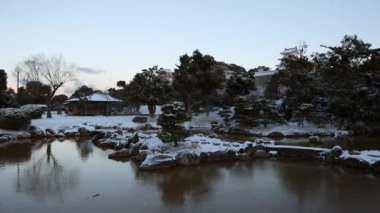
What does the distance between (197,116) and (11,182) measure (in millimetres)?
23351

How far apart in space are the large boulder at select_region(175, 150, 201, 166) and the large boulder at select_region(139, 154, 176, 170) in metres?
0.36

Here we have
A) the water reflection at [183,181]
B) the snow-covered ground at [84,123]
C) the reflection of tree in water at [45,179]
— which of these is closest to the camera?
the water reflection at [183,181]

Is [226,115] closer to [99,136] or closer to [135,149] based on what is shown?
[99,136]

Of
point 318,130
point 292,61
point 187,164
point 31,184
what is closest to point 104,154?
point 187,164

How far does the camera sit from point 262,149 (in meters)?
14.9

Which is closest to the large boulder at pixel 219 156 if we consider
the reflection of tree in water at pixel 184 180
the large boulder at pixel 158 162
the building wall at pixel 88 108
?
the reflection of tree in water at pixel 184 180

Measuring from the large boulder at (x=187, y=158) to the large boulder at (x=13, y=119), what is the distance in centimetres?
1512

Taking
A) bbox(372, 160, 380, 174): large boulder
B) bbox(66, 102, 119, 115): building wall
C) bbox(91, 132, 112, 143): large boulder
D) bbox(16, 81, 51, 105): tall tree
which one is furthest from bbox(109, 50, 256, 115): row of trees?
bbox(372, 160, 380, 174): large boulder

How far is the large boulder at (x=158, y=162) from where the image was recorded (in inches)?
469

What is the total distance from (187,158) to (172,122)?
6.64ft

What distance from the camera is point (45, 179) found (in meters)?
10.4

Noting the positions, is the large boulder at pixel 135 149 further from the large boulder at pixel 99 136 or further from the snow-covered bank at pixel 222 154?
the large boulder at pixel 99 136

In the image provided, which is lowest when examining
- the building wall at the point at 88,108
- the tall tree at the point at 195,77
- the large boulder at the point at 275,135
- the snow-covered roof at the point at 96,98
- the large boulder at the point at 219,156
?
the large boulder at the point at 219,156

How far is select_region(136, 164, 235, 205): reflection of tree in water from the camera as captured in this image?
858cm
